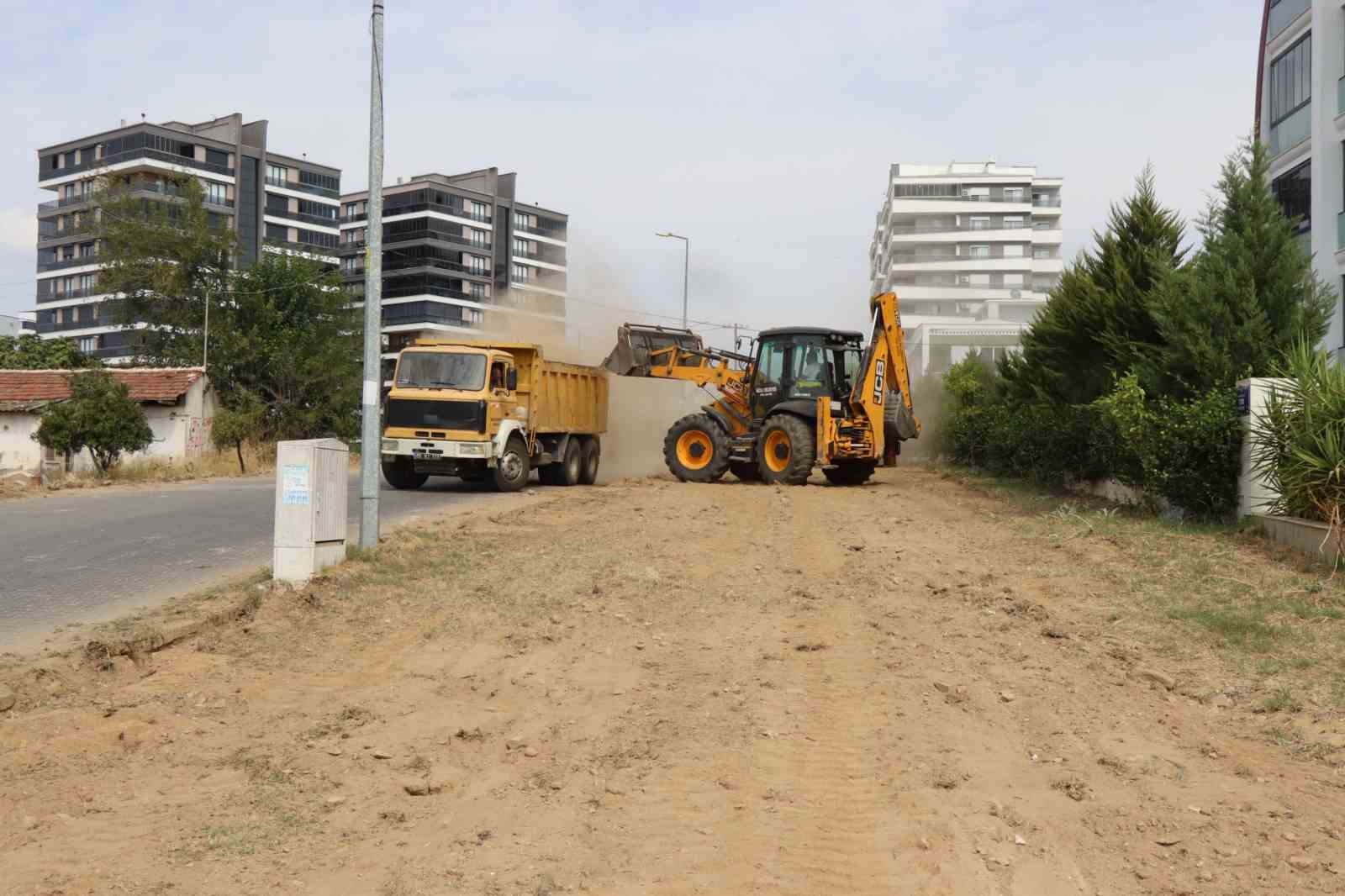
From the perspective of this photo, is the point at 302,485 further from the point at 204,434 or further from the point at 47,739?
the point at 204,434

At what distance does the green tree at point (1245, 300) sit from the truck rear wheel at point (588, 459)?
44.8 feet

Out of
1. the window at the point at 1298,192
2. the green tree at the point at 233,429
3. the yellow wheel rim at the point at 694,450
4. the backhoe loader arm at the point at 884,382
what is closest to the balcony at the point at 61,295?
the green tree at the point at 233,429

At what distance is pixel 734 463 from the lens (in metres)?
25.5

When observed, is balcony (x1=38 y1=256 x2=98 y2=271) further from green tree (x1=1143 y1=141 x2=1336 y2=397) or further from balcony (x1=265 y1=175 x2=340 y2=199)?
green tree (x1=1143 y1=141 x2=1336 y2=397)

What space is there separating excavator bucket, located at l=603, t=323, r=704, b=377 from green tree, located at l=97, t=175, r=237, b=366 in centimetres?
2840

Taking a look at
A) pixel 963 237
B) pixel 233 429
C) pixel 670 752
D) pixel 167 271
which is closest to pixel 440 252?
pixel 963 237

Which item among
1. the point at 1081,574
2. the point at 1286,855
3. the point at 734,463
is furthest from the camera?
the point at 734,463

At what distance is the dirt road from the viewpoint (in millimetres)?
4641

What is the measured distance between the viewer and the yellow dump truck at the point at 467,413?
22.2 metres

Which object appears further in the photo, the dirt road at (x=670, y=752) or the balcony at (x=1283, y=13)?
the balcony at (x=1283, y=13)

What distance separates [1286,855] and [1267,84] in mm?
31506

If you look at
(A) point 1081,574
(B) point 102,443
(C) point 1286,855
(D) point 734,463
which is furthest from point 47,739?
(B) point 102,443

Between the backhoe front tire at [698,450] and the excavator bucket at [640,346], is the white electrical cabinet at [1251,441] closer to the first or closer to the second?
the backhoe front tire at [698,450]

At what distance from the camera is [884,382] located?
24.0 metres
